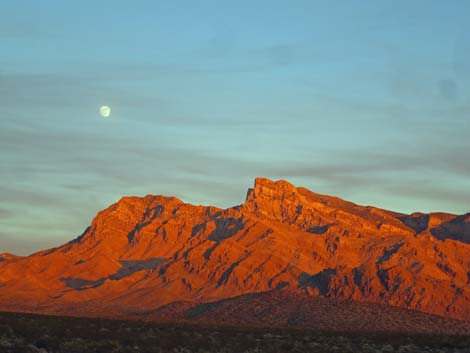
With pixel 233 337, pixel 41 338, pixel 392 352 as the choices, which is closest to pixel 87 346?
pixel 41 338

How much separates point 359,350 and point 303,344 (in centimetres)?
608

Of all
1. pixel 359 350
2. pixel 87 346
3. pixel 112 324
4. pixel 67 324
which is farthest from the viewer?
pixel 112 324

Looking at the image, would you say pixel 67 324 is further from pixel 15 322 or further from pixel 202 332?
pixel 202 332

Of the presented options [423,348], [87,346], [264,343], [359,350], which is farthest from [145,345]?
[423,348]

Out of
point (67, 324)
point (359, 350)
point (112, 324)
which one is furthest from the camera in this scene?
point (112, 324)

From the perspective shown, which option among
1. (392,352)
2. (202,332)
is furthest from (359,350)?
(202,332)

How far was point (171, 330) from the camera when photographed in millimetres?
98875

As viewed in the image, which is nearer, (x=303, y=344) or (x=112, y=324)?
(x=303, y=344)

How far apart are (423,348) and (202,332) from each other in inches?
1010

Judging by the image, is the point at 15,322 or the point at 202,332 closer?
the point at 15,322

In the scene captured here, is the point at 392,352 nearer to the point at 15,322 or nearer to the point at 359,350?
the point at 359,350

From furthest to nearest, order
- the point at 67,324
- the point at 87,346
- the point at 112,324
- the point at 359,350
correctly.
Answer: the point at 112,324 < the point at 67,324 < the point at 359,350 < the point at 87,346

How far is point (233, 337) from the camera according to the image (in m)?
94.4

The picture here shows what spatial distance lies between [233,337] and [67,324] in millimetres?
18747
